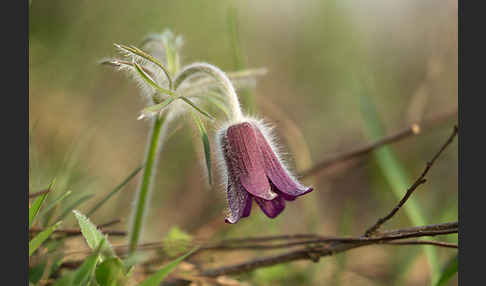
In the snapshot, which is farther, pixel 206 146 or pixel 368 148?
pixel 368 148

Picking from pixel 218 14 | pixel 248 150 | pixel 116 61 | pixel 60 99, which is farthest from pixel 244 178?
pixel 218 14

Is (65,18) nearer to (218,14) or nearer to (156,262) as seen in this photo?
(218,14)

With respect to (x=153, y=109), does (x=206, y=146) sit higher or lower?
lower

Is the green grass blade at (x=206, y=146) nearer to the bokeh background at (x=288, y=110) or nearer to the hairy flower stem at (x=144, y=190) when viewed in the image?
the hairy flower stem at (x=144, y=190)

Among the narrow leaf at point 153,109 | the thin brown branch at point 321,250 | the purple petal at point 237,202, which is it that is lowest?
the thin brown branch at point 321,250

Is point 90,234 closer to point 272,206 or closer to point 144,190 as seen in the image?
point 144,190

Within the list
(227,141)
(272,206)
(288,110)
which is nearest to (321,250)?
(272,206)

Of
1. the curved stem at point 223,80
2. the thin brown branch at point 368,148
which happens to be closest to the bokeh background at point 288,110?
the thin brown branch at point 368,148
